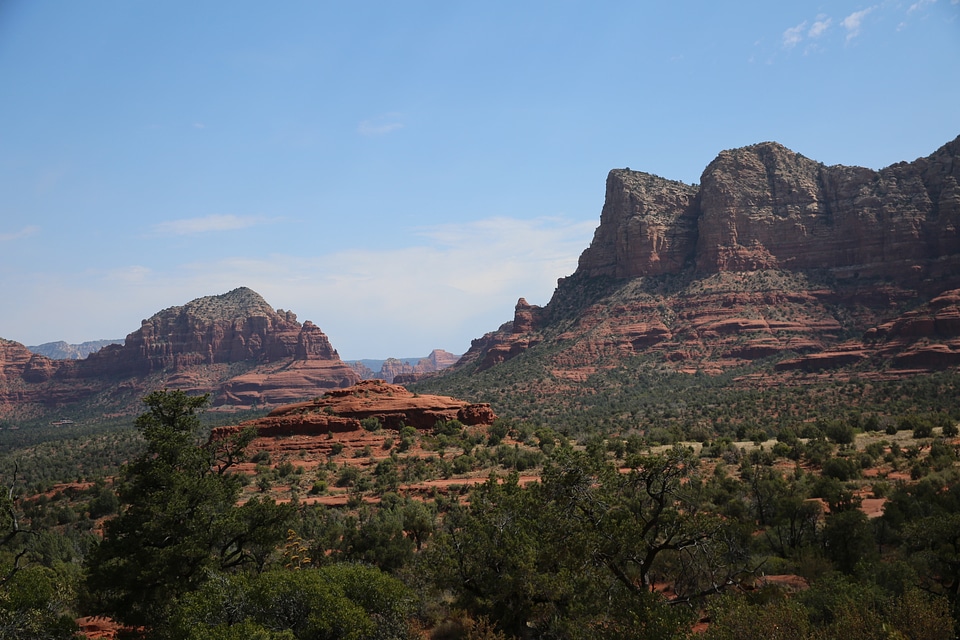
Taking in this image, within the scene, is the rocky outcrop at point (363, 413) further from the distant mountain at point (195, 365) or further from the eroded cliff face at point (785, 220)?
the distant mountain at point (195, 365)

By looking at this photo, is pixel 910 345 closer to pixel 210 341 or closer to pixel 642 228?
pixel 642 228

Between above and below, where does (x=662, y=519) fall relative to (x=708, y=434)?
above

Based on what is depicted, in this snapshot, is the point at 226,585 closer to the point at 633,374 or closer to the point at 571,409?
the point at 571,409

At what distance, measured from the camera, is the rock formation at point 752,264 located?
10575 cm

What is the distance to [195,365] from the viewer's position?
178 meters

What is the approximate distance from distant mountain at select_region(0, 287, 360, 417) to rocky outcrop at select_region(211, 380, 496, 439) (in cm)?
10933

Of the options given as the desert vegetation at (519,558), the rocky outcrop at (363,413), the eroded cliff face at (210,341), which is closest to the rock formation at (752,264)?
the rocky outcrop at (363,413)

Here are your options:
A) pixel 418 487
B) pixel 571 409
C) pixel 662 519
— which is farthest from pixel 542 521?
pixel 571 409

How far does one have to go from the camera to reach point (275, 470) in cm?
4525

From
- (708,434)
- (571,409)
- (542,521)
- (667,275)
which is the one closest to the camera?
(542,521)

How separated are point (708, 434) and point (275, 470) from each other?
3585cm

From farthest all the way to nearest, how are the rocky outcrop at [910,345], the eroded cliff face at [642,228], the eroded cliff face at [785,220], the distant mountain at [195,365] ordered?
the distant mountain at [195,365] < the eroded cliff face at [642,228] < the eroded cliff face at [785,220] < the rocky outcrop at [910,345]

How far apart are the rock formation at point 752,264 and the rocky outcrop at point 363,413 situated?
158 feet

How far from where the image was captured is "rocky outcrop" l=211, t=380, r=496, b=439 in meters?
53.7
